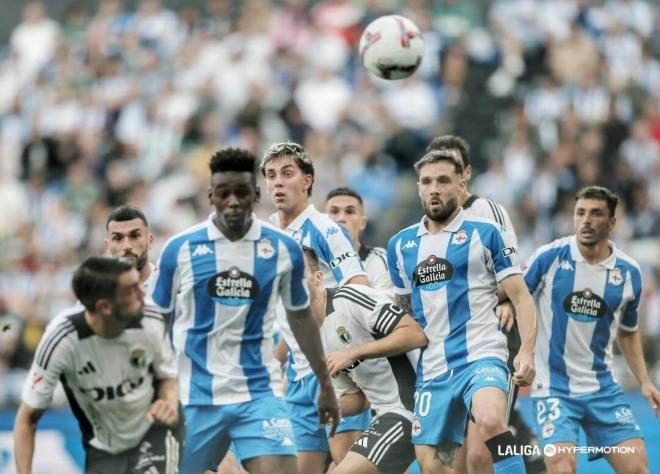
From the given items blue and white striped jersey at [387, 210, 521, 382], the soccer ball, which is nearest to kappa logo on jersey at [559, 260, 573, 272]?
blue and white striped jersey at [387, 210, 521, 382]

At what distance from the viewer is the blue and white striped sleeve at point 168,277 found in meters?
7.32

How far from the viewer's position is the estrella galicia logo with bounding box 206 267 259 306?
7242 mm

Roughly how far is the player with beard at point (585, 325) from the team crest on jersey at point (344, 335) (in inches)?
64.3

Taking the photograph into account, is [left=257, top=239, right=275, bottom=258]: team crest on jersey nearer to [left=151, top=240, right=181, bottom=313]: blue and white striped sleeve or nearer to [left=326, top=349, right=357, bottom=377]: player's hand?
[left=151, top=240, right=181, bottom=313]: blue and white striped sleeve

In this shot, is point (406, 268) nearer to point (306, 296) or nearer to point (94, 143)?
point (306, 296)

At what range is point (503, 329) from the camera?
8.84 metres

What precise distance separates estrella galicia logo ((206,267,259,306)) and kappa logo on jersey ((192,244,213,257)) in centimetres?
15

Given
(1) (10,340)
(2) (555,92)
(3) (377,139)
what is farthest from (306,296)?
(2) (555,92)

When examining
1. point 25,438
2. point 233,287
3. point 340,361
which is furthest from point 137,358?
point 340,361

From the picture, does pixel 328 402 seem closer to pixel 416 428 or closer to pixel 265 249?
pixel 265 249

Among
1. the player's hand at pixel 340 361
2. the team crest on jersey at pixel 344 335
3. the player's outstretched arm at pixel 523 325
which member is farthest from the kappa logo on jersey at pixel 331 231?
the player's outstretched arm at pixel 523 325

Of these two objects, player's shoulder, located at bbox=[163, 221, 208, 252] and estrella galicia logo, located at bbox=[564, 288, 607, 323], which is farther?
estrella galicia logo, located at bbox=[564, 288, 607, 323]

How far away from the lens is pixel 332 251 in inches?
348

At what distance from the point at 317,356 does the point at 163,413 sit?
1.12 meters
